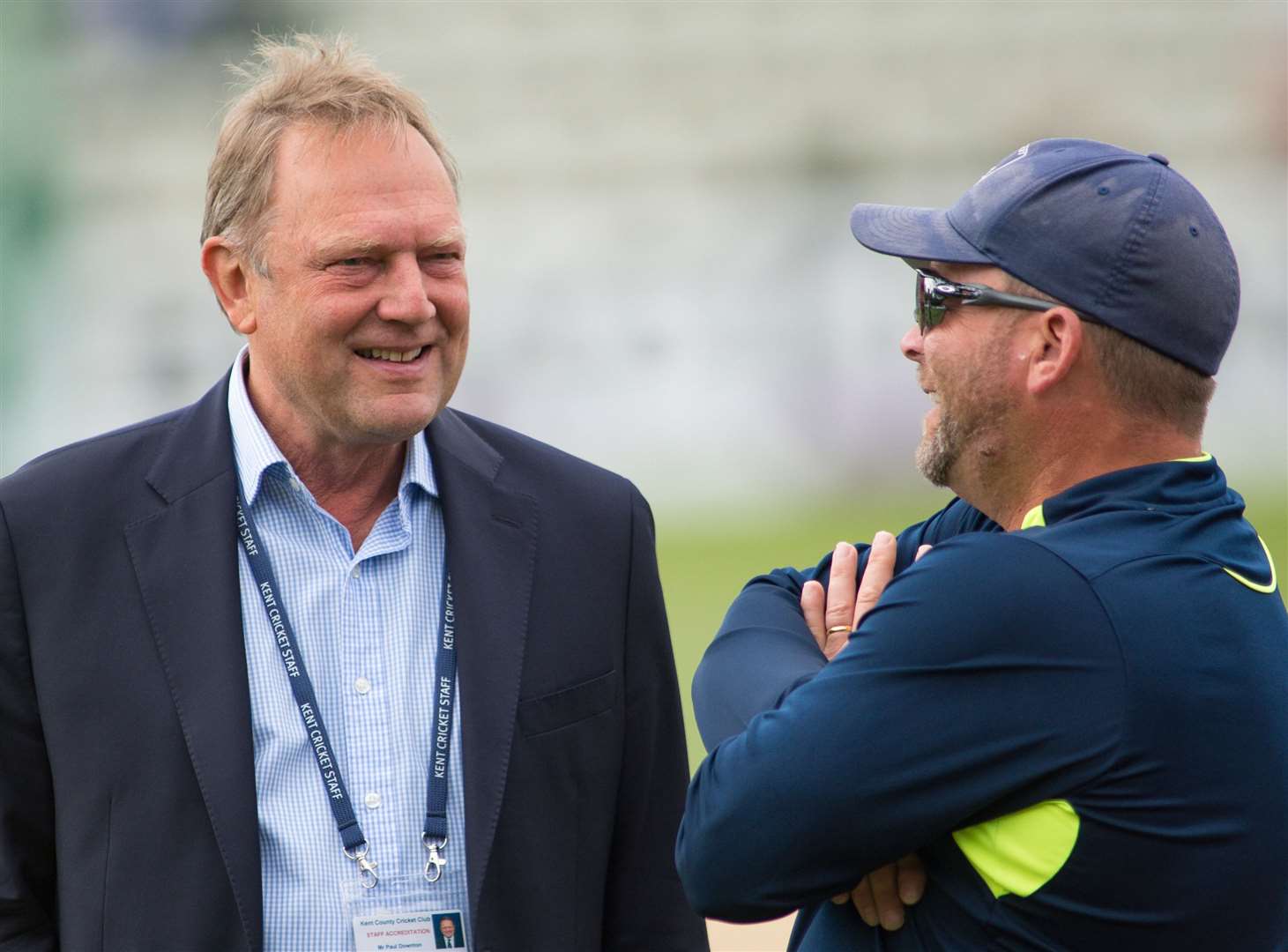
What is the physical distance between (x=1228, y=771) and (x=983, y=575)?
0.35m

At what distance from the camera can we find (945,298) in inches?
A: 82.3

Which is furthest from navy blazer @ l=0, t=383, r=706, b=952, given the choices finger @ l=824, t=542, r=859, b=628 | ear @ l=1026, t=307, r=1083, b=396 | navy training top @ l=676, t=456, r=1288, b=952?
ear @ l=1026, t=307, r=1083, b=396

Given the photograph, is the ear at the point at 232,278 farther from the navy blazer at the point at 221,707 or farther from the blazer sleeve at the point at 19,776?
the blazer sleeve at the point at 19,776

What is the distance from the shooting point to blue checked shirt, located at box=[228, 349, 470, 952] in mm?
2209

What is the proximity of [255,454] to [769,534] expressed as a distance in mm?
15148

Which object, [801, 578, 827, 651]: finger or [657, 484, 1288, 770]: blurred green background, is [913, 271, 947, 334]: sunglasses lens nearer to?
[801, 578, 827, 651]: finger

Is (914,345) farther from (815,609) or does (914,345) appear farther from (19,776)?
(19,776)

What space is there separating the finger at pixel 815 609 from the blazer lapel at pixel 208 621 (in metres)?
0.77

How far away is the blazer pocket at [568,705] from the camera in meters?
2.36

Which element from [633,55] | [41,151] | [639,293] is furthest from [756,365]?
[41,151]

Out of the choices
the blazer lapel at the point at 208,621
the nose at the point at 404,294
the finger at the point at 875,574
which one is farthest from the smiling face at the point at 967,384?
the blazer lapel at the point at 208,621

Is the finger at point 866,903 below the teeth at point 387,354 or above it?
below

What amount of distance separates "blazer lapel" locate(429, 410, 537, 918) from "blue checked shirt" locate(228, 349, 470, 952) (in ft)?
0.14

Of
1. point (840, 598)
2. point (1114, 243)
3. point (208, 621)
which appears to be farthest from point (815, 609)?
point (208, 621)
